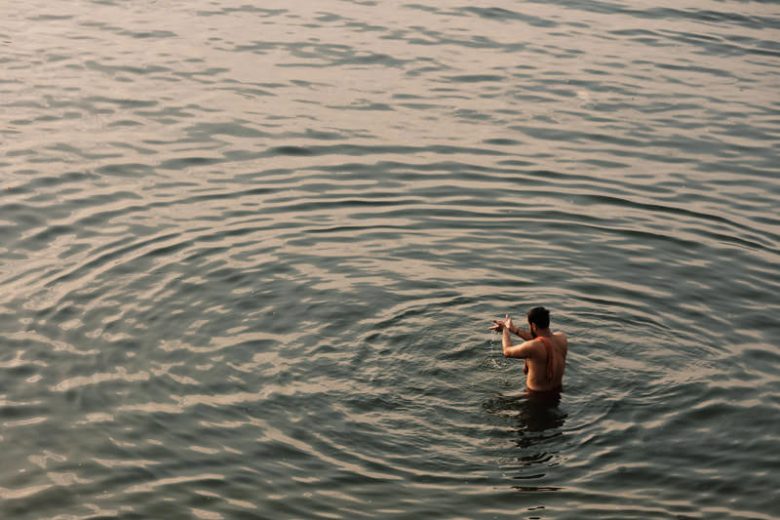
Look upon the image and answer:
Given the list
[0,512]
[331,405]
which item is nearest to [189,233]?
[331,405]

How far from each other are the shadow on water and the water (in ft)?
0.12

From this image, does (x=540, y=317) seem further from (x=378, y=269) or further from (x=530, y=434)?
(x=378, y=269)

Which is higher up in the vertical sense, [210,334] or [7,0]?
[7,0]

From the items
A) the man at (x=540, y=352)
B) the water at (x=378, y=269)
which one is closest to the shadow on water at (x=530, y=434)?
the water at (x=378, y=269)

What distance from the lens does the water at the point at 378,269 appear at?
12.5m

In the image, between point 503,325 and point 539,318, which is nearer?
point 539,318

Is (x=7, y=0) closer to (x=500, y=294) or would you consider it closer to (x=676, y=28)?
(x=676, y=28)

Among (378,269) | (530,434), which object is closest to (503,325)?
(530,434)

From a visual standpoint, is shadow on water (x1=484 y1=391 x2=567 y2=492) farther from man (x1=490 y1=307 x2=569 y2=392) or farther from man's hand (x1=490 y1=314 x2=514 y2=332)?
man's hand (x1=490 y1=314 x2=514 y2=332)

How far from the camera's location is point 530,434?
43.3 feet

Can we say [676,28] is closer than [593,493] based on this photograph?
No

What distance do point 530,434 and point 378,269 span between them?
4.49 m

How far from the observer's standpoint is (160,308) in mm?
15547

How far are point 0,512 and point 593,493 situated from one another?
604 cm
